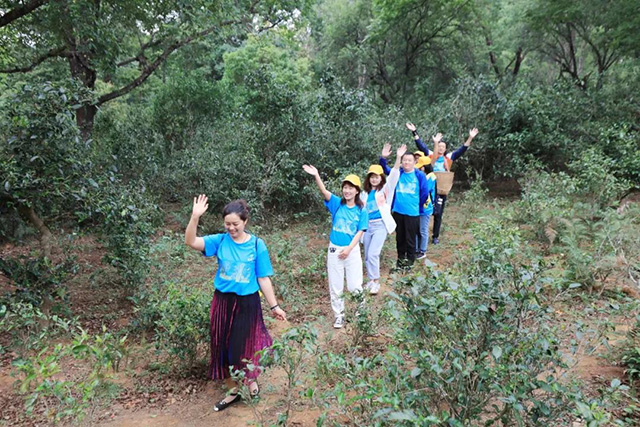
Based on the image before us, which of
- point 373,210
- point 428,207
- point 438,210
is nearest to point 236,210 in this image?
point 373,210

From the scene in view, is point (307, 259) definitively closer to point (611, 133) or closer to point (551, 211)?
point (551, 211)

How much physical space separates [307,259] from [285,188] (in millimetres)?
2027

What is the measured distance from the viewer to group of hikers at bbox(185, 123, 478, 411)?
9.30ft

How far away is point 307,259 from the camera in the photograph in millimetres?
6039

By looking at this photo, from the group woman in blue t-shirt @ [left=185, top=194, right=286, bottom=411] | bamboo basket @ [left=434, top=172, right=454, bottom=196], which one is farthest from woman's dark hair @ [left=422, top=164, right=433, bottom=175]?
woman in blue t-shirt @ [left=185, top=194, right=286, bottom=411]

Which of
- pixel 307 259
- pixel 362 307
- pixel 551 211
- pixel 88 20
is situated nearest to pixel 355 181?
pixel 362 307

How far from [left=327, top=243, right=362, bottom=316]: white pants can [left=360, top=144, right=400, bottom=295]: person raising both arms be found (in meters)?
0.48

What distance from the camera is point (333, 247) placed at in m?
3.94

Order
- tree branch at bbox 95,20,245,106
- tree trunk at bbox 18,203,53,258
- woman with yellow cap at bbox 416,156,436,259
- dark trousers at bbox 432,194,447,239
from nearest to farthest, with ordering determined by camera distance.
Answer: tree trunk at bbox 18,203,53,258, woman with yellow cap at bbox 416,156,436,259, dark trousers at bbox 432,194,447,239, tree branch at bbox 95,20,245,106

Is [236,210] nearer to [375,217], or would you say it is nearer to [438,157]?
[375,217]

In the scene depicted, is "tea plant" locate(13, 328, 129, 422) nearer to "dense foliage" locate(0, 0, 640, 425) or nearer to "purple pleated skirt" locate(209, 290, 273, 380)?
"dense foliage" locate(0, 0, 640, 425)

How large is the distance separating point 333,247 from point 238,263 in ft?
4.33

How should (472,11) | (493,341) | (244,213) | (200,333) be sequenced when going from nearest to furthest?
(493,341) < (244,213) < (200,333) < (472,11)

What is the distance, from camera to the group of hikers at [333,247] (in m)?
2.83
